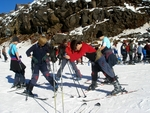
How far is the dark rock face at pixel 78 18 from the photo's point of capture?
3925 centimetres

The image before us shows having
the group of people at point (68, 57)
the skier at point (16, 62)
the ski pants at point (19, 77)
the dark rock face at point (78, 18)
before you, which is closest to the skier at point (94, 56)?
the group of people at point (68, 57)

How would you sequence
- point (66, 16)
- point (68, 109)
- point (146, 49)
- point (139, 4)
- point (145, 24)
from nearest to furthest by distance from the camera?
point (68, 109), point (146, 49), point (145, 24), point (139, 4), point (66, 16)

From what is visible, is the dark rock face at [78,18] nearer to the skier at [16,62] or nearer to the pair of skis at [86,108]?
the skier at [16,62]

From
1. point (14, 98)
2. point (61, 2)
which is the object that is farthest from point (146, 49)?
point (61, 2)

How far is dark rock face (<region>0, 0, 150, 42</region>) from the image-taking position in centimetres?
3925

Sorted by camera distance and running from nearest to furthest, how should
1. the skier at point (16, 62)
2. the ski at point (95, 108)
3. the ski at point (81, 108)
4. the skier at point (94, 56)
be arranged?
the ski at point (95, 108), the ski at point (81, 108), the skier at point (94, 56), the skier at point (16, 62)

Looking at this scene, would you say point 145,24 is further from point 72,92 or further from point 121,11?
point 72,92

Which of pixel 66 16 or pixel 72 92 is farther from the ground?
pixel 66 16

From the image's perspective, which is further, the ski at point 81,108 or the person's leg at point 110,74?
the person's leg at point 110,74

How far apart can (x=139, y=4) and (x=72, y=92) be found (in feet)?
126

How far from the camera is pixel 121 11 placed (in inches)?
1593

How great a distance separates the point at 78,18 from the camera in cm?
4338

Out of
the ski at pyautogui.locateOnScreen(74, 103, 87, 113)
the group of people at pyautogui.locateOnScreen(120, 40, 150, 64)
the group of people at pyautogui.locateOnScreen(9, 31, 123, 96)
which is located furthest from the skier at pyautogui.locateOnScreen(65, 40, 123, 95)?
the group of people at pyautogui.locateOnScreen(120, 40, 150, 64)

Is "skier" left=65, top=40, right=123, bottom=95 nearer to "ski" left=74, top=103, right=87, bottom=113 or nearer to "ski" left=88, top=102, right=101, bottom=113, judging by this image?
"ski" left=88, top=102, right=101, bottom=113
